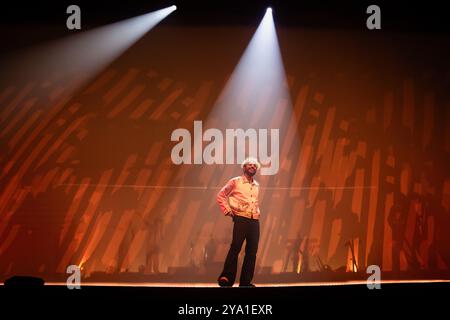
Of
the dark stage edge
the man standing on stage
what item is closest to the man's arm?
the man standing on stage

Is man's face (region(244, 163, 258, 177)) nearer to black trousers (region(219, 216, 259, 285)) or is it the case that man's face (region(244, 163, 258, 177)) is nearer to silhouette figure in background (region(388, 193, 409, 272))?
black trousers (region(219, 216, 259, 285))

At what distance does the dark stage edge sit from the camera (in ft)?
12.1

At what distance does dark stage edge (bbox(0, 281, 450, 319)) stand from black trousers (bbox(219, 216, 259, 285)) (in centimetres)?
103

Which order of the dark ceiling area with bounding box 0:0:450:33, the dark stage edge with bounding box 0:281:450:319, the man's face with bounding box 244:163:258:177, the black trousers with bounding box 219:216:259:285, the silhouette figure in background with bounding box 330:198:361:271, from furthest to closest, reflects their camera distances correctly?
1. the silhouette figure in background with bounding box 330:198:361:271
2. the dark ceiling area with bounding box 0:0:450:33
3. the man's face with bounding box 244:163:258:177
4. the black trousers with bounding box 219:216:259:285
5. the dark stage edge with bounding box 0:281:450:319

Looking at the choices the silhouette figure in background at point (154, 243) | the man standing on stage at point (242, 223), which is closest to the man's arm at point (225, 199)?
the man standing on stage at point (242, 223)

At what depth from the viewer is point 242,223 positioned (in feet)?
16.6

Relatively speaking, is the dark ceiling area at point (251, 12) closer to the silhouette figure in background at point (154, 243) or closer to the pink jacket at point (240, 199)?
the silhouette figure in background at point (154, 243)

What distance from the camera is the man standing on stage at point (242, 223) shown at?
16.5ft

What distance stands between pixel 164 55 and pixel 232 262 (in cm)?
379

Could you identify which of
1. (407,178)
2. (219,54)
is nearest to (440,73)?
(407,178)

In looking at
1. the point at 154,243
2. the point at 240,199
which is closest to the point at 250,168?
the point at 240,199
